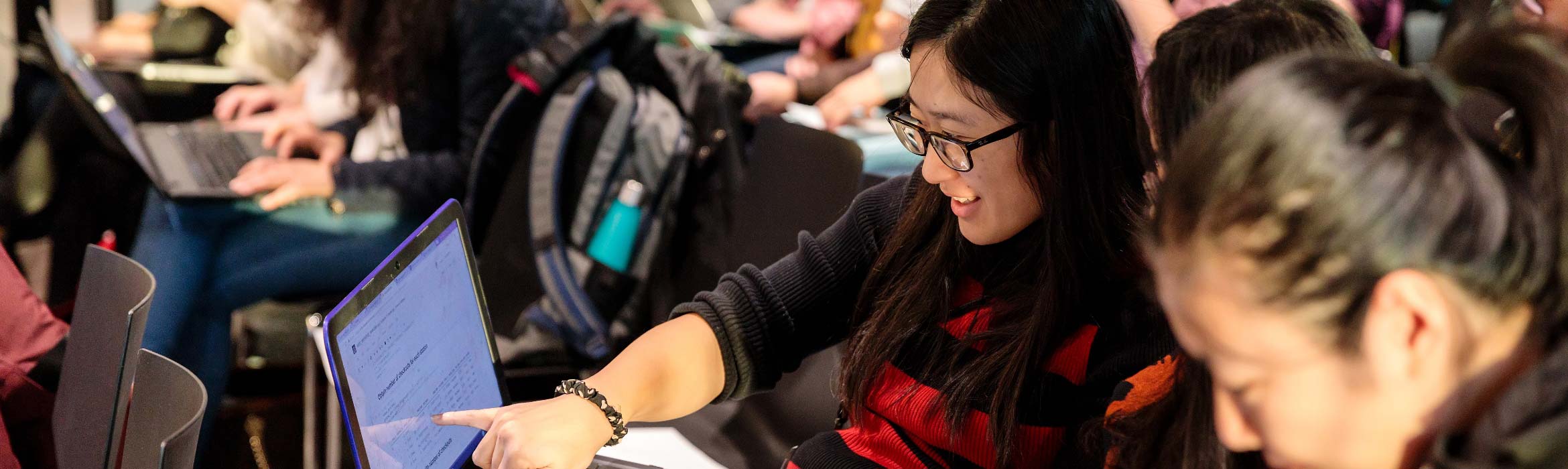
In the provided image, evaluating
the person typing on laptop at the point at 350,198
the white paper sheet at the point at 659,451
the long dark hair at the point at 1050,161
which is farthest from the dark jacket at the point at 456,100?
the long dark hair at the point at 1050,161

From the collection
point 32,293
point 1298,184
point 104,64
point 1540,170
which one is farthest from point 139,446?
point 104,64

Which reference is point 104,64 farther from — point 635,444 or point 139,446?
point 139,446

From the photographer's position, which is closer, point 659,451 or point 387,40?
point 659,451

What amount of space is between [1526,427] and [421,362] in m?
0.77

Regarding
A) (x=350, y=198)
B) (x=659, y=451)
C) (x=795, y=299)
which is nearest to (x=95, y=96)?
(x=350, y=198)

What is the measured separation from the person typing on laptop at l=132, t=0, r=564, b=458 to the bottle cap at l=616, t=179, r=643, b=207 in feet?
1.17

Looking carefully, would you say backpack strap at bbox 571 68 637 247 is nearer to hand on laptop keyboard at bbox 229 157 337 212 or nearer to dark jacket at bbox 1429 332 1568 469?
hand on laptop keyboard at bbox 229 157 337 212

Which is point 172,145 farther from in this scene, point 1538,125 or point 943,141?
point 1538,125

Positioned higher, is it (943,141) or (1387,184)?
(1387,184)

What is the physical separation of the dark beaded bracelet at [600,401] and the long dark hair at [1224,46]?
54 cm

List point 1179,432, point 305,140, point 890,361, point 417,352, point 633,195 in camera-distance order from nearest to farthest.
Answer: point 1179,432 → point 417,352 → point 890,361 → point 633,195 → point 305,140

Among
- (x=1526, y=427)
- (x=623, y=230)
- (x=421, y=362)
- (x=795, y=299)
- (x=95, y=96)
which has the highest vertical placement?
(x=1526, y=427)

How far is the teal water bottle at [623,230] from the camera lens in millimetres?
2121

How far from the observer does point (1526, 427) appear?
0.55 meters
